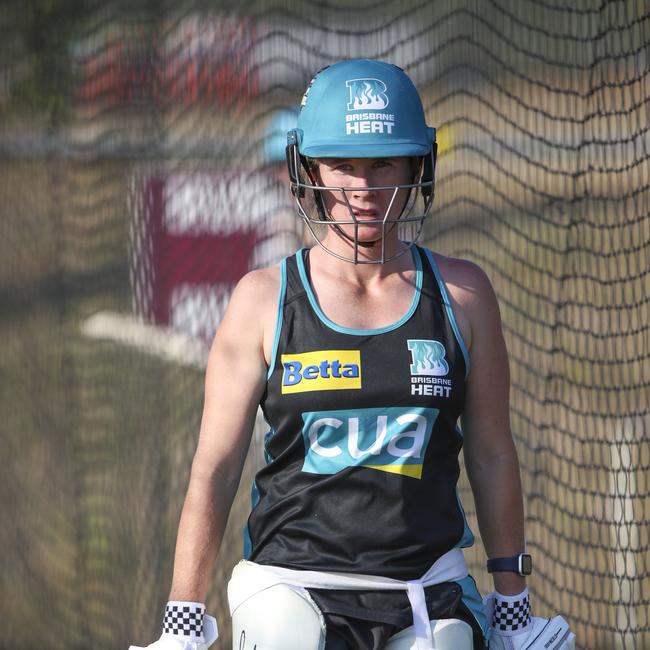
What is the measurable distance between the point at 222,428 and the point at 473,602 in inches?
26.9

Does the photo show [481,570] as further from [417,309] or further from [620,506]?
[417,309]

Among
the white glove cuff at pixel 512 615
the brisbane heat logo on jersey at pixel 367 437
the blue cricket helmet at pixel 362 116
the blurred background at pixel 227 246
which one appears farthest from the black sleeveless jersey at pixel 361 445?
the blurred background at pixel 227 246

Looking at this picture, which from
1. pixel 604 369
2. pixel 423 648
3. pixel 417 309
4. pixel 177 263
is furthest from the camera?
pixel 177 263

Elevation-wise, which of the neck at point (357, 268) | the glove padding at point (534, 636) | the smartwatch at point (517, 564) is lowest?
the glove padding at point (534, 636)

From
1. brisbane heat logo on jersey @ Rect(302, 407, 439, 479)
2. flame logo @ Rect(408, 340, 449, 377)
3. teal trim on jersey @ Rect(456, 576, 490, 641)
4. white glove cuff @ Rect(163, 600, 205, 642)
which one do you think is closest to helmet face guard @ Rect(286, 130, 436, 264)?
flame logo @ Rect(408, 340, 449, 377)

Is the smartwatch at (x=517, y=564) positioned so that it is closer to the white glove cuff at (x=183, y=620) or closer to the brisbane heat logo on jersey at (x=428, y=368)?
the brisbane heat logo on jersey at (x=428, y=368)

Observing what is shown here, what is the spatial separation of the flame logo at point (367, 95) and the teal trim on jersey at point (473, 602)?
1.09 meters

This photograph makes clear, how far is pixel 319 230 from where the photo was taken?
3523 mm

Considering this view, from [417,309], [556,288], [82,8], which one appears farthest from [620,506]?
[82,8]

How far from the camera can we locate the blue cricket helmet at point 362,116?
2.86m

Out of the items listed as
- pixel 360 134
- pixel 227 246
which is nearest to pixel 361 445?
pixel 360 134

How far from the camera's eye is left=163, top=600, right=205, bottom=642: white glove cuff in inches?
109

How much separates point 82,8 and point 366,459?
3.13 meters

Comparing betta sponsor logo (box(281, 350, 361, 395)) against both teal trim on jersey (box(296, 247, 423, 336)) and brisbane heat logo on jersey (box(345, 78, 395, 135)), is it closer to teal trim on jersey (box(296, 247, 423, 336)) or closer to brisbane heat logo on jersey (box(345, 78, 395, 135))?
teal trim on jersey (box(296, 247, 423, 336))
